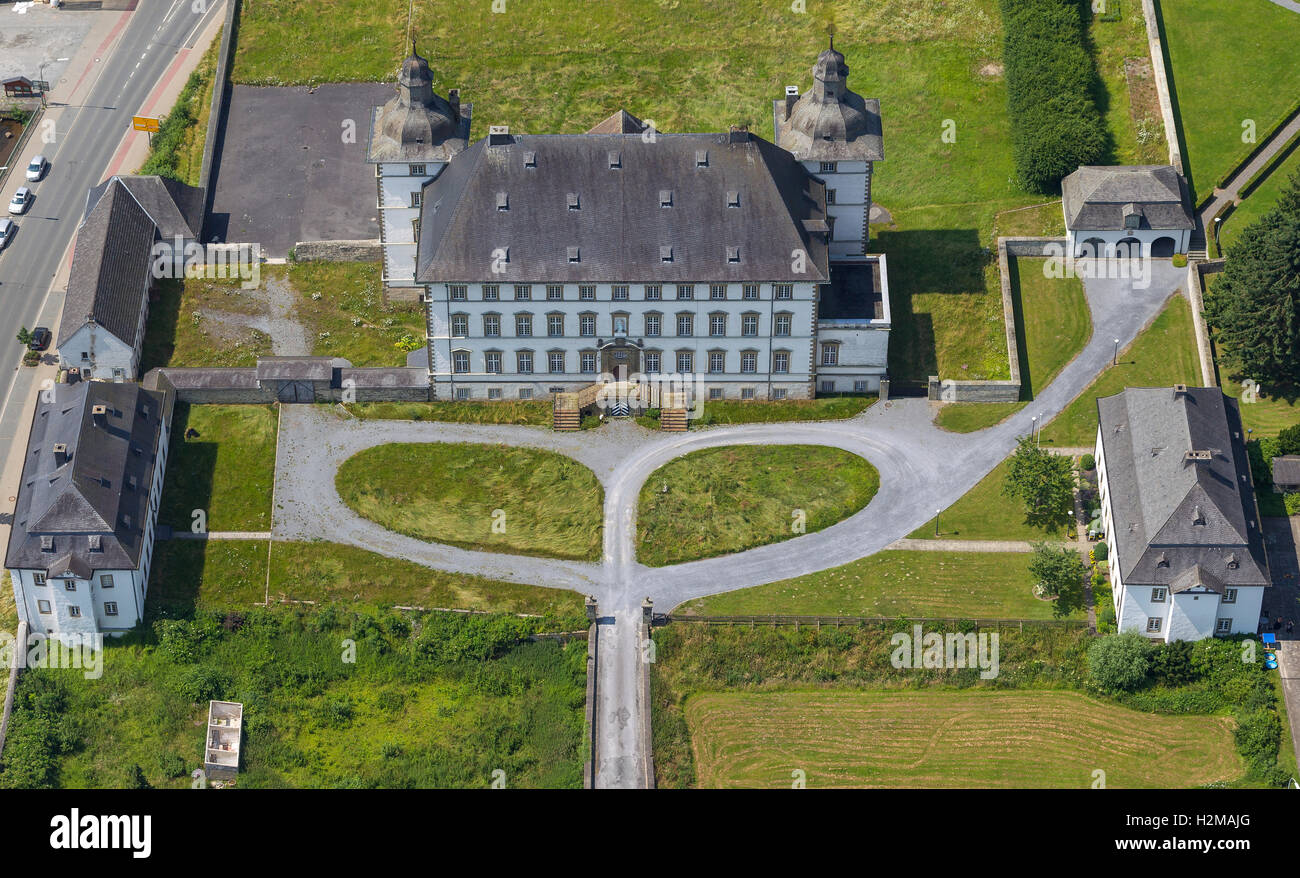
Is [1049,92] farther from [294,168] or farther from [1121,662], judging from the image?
[294,168]

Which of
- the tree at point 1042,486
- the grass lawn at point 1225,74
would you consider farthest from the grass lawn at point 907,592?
the grass lawn at point 1225,74

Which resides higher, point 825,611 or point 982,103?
point 982,103

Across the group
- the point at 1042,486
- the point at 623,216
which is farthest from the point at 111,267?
the point at 1042,486

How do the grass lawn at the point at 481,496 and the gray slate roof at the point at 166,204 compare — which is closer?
the grass lawn at the point at 481,496

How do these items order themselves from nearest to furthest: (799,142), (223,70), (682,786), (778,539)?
(682,786) → (778,539) → (799,142) → (223,70)

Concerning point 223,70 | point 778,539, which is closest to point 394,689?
point 778,539

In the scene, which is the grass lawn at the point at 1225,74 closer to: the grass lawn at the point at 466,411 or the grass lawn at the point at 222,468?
the grass lawn at the point at 466,411

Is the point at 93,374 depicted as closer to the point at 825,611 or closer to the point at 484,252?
the point at 484,252
